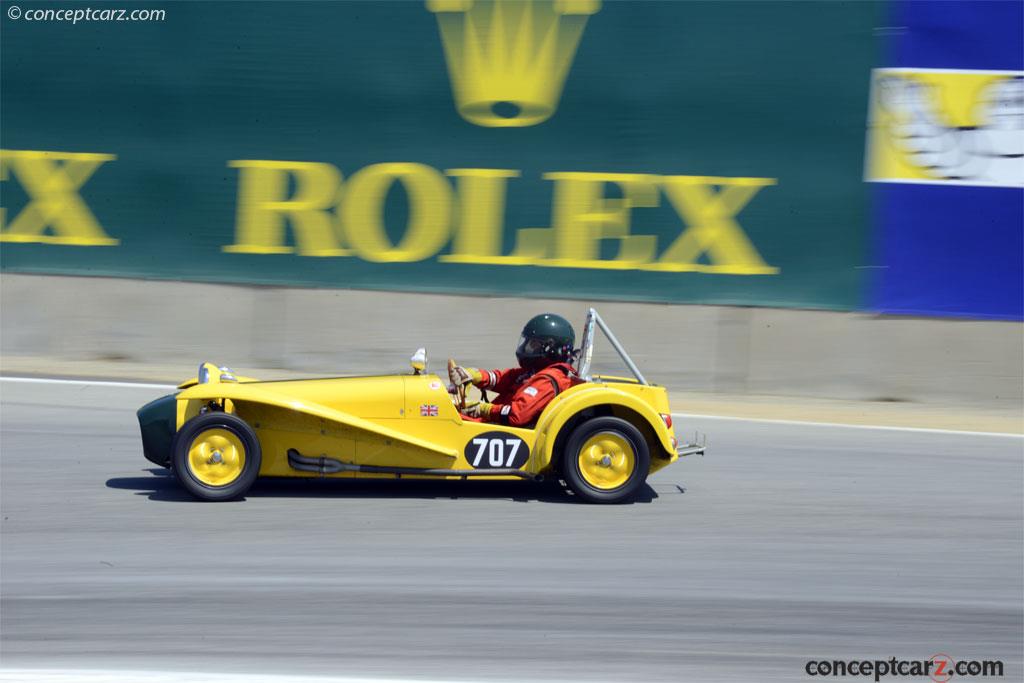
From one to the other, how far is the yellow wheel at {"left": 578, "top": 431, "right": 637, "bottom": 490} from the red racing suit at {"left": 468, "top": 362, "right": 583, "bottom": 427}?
0.35 meters

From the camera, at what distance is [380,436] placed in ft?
21.4

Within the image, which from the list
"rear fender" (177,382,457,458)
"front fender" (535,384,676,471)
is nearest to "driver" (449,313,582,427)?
"front fender" (535,384,676,471)

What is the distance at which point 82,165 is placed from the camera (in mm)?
11453

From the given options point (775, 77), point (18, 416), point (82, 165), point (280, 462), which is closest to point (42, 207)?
point (82, 165)

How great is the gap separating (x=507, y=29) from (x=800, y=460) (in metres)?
5.03

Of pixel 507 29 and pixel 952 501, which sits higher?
pixel 507 29

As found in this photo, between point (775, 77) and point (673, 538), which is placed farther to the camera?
point (775, 77)

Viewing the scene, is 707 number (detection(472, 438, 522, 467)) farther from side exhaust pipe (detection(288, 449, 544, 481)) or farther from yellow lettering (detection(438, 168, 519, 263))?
yellow lettering (detection(438, 168, 519, 263))

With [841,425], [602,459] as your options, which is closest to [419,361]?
[602,459]

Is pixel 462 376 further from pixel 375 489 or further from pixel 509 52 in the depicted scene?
pixel 509 52

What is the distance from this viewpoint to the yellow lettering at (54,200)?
11.4 metres

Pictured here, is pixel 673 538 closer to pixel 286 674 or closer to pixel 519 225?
pixel 286 674

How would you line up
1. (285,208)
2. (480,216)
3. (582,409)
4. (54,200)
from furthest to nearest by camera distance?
(54,200)
(285,208)
(480,216)
(582,409)

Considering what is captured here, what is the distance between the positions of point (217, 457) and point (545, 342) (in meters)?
1.95
